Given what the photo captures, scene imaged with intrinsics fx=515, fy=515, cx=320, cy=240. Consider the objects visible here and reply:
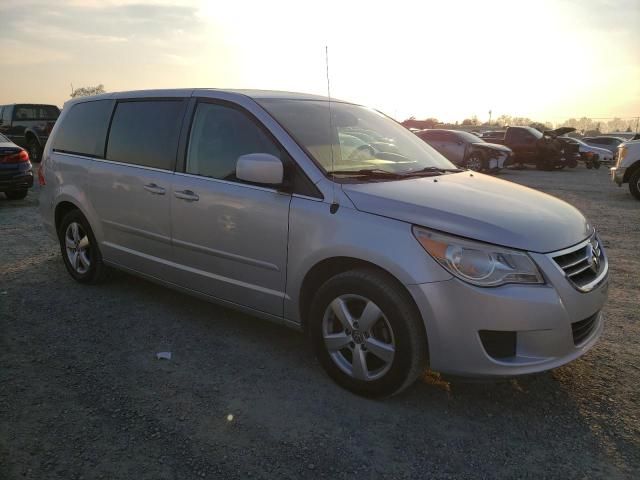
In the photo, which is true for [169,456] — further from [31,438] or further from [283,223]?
[283,223]

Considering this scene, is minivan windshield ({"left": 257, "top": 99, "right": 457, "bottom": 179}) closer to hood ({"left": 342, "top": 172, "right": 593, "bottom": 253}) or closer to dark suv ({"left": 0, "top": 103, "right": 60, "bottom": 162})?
hood ({"left": 342, "top": 172, "right": 593, "bottom": 253})

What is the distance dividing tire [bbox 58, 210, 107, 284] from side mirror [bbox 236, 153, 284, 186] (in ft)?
7.24

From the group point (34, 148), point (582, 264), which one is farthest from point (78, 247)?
point (34, 148)

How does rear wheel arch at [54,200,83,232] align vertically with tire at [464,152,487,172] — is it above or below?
above

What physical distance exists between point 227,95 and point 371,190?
54.0 inches

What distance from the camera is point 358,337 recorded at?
2.90 metres

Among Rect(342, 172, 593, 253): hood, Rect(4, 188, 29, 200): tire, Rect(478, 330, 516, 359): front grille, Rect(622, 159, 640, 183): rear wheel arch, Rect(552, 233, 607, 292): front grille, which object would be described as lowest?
Rect(4, 188, 29, 200): tire

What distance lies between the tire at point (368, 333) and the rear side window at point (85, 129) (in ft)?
8.93

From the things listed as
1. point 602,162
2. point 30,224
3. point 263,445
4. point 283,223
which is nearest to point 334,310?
point 283,223

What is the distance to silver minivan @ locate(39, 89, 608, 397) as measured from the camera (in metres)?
2.58

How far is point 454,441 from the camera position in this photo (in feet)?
8.55

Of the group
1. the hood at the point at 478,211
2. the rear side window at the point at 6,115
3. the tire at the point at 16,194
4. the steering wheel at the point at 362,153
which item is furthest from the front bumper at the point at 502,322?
the rear side window at the point at 6,115

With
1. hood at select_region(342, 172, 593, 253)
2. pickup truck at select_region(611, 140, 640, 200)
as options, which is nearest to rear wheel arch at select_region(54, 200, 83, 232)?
hood at select_region(342, 172, 593, 253)

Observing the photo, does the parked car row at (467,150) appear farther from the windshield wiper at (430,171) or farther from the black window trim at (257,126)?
the black window trim at (257,126)
